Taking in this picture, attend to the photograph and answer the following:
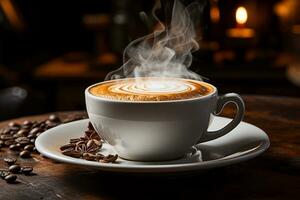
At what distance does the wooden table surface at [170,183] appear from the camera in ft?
2.32

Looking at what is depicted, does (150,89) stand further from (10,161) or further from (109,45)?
(109,45)

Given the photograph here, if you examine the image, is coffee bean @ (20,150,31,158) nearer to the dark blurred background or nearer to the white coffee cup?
the white coffee cup

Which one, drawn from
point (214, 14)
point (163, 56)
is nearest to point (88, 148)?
point (163, 56)

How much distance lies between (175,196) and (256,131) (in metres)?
0.22

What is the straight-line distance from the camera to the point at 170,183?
29.4 inches

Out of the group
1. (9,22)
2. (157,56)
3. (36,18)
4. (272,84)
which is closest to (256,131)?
(157,56)

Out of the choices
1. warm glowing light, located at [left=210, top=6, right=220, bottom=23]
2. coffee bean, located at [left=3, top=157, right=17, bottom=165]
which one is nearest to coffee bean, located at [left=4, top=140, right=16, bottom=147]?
coffee bean, located at [left=3, top=157, right=17, bottom=165]

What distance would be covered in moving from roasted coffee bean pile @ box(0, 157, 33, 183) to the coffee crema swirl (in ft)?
0.45

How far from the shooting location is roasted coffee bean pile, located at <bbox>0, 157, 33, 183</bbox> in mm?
767

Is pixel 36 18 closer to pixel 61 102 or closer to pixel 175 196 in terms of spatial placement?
pixel 61 102

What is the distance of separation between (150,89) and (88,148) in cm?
12

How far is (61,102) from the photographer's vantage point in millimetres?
2604

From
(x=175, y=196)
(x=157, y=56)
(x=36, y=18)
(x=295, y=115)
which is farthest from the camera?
(x=36, y=18)

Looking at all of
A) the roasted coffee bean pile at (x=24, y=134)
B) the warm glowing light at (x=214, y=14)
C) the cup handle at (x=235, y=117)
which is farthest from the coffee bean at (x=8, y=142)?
the warm glowing light at (x=214, y=14)
